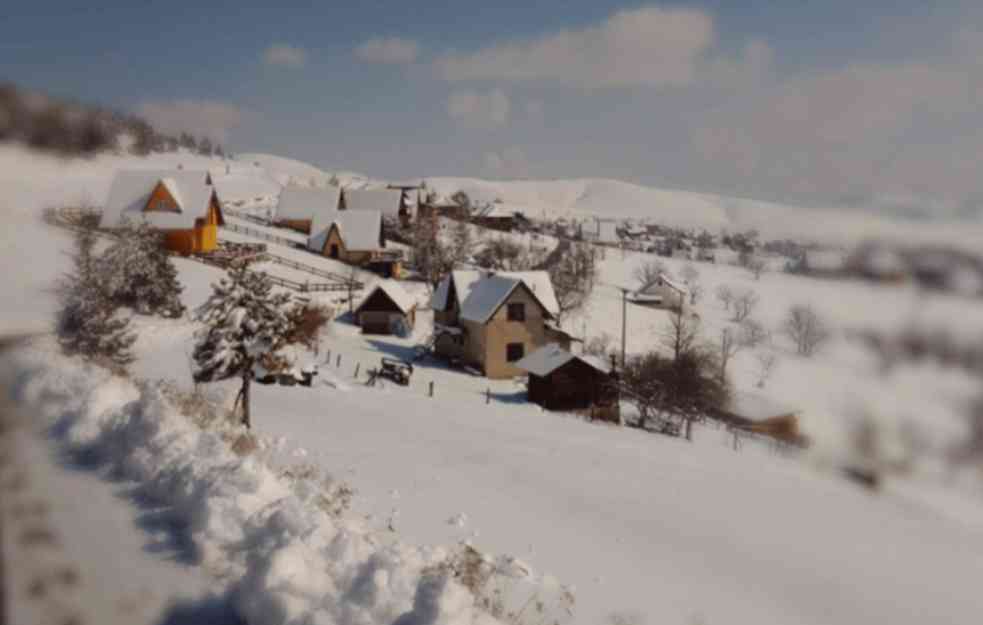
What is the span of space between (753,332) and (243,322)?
43.8 ft

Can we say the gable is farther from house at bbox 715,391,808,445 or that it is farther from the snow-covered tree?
house at bbox 715,391,808,445

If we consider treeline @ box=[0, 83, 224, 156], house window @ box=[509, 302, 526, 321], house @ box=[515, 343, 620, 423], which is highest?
treeline @ box=[0, 83, 224, 156]

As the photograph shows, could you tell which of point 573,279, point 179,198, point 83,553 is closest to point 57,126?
point 83,553

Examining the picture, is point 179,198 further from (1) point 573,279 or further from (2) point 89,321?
(1) point 573,279

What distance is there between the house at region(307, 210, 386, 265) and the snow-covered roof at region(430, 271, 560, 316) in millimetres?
Answer: 17875

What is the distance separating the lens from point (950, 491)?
156 centimetres

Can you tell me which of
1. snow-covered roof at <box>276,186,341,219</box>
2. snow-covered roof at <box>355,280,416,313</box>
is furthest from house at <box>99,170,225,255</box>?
snow-covered roof at <box>276,186,341,219</box>

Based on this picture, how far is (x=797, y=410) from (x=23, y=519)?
231 centimetres

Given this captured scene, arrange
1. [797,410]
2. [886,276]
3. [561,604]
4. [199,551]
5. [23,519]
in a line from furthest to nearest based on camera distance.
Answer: [561,604], [199,551], [23,519], [797,410], [886,276]

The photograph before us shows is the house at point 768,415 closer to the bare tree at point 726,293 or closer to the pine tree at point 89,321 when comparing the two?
the bare tree at point 726,293

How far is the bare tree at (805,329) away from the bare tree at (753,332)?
0.43 meters

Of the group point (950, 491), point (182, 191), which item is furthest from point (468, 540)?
point (182, 191)

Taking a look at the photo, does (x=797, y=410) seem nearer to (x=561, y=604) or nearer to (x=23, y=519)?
(x=23, y=519)

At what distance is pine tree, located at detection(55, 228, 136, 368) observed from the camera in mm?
11617
